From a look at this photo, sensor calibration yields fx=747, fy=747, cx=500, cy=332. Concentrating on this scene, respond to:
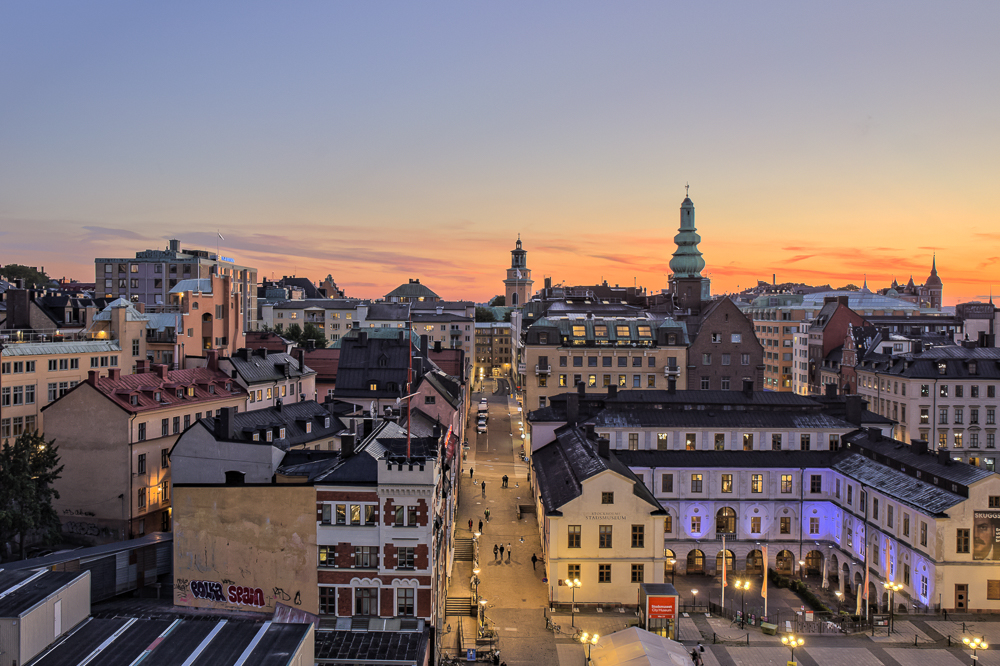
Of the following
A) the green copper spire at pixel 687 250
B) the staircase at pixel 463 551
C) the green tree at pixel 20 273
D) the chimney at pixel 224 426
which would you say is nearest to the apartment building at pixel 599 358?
the green copper spire at pixel 687 250

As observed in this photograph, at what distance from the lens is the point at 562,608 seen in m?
55.8

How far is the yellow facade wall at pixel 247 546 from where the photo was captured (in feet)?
149

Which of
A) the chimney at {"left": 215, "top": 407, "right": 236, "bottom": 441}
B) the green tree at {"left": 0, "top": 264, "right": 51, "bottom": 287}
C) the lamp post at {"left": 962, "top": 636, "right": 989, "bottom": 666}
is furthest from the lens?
the green tree at {"left": 0, "top": 264, "right": 51, "bottom": 287}

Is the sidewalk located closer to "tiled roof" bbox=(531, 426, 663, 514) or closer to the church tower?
"tiled roof" bbox=(531, 426, 663, 514)

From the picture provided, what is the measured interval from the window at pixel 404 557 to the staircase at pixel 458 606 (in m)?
10.8

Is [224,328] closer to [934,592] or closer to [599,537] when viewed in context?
[599,537]

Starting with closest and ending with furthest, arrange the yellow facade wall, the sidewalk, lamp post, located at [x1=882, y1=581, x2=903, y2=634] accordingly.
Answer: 1. the yellow facade wall
2. the sidewalk
3. lamp post, located at [x1=882, y1=581, x2=903, y2=634]

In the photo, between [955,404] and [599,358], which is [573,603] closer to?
[599,358]

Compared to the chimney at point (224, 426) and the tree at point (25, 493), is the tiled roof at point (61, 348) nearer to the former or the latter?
the tree at point (25, 493)

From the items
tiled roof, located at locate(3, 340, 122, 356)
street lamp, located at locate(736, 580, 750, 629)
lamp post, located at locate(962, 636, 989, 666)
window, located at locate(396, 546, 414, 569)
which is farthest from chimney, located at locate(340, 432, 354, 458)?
lamp post, located at locate(962, 636, 989, 666)

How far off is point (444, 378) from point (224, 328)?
104 feet

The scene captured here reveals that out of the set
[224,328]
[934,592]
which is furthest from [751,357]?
[224,328]

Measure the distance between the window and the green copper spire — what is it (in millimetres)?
96208

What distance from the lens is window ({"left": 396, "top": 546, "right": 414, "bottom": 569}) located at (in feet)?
148
